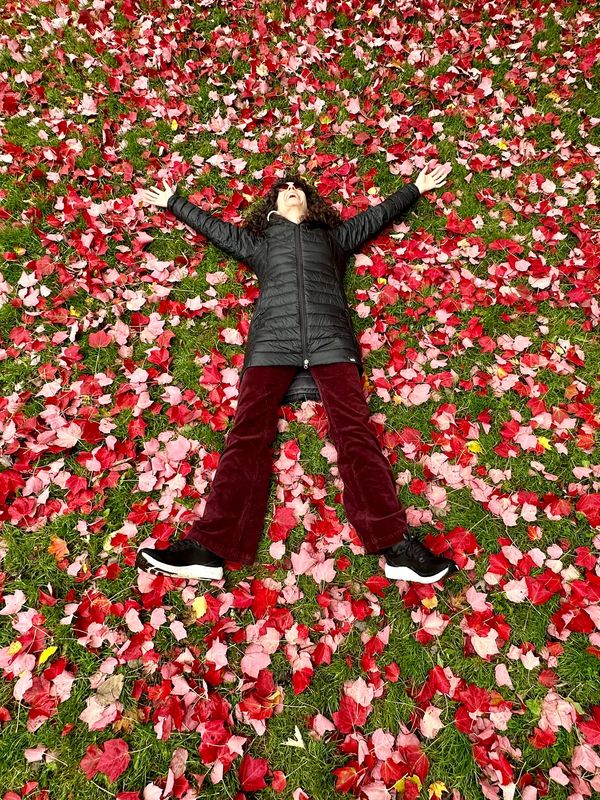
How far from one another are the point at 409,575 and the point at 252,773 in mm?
1398

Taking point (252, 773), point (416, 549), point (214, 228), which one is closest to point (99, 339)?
point (214, 228)

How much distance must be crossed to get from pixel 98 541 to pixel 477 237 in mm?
4239

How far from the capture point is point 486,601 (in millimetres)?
2930

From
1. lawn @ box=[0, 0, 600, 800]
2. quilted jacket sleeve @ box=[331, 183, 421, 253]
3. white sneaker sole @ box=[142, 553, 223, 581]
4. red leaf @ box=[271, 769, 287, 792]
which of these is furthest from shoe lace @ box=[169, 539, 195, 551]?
quilted jacket sleeve @ box=[331, 183, 421, 253]

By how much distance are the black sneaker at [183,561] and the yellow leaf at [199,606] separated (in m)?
0.15

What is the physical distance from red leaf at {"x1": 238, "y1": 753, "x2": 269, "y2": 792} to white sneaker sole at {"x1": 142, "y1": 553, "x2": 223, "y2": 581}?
0.99 meters

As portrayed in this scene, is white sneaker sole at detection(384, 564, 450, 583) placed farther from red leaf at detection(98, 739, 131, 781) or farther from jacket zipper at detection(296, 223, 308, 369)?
red leaf at detection(98, 739, 131, 781)

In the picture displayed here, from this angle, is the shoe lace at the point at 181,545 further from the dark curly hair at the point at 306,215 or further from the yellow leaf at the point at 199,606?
the dark curly hair at the point at 306,215

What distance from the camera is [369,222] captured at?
404cm

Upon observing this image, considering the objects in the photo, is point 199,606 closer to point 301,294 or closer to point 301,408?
point 301,408

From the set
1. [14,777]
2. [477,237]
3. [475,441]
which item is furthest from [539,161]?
[14,777]

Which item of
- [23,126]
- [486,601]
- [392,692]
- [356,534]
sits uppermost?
[23,126]

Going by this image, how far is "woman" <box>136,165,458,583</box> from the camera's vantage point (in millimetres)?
2877

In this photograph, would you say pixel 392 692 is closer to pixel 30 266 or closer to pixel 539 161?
pixel 30 266
